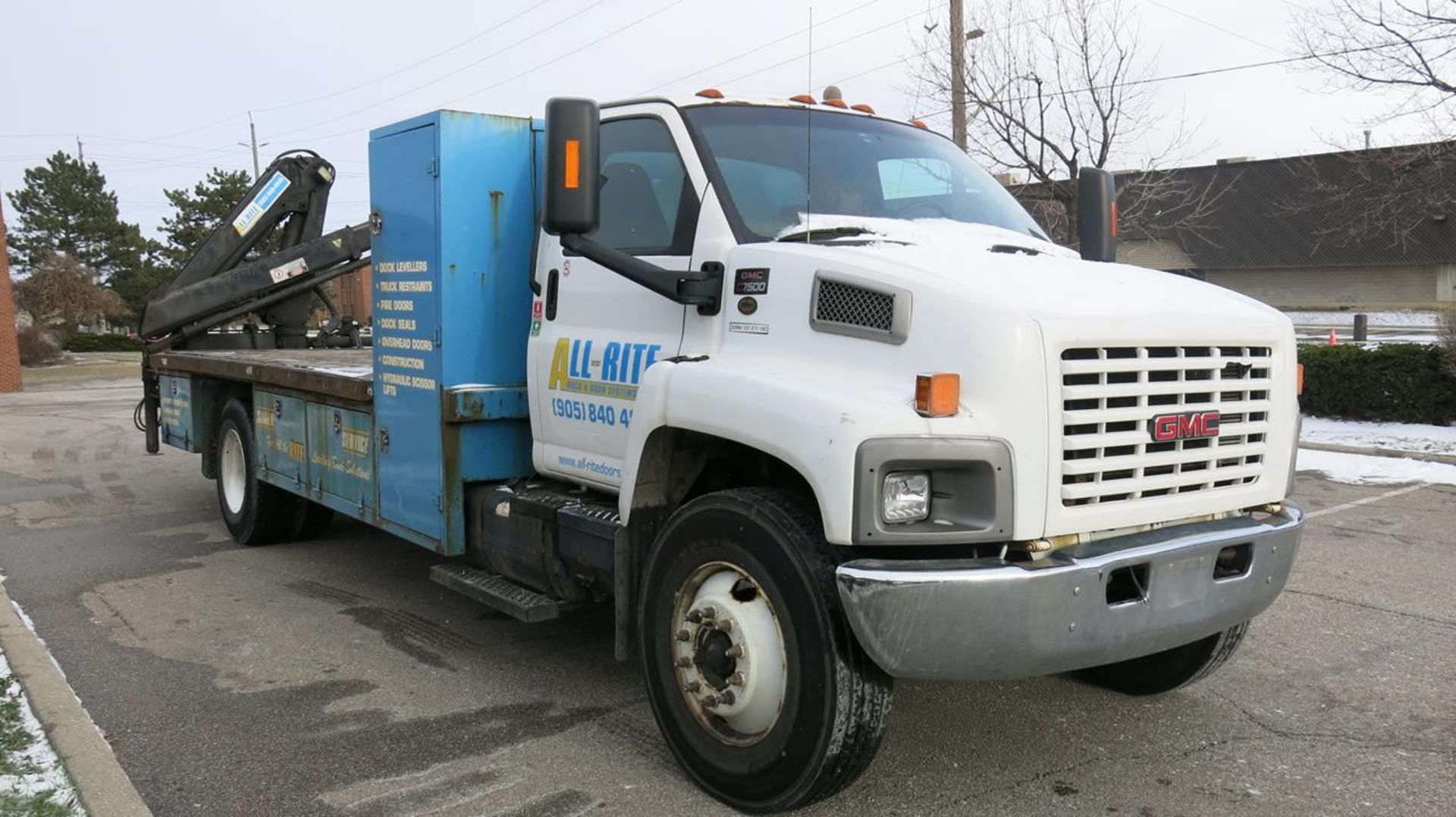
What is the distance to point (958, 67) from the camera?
1559 centimetres

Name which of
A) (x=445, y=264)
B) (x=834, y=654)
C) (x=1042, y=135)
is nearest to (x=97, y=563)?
(x=445, y=264)

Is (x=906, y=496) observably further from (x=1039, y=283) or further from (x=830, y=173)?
(x=830, y=173)

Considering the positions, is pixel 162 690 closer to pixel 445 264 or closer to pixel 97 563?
pixel 445 264

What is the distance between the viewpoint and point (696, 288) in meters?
4.04

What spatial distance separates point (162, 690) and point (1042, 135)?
13990mm

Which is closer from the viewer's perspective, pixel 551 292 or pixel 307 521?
pixel 551 292

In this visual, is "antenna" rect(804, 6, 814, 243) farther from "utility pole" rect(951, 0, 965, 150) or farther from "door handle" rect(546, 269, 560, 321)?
"utility pole" rect(951, 0, 965, 150)

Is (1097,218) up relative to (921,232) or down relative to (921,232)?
up

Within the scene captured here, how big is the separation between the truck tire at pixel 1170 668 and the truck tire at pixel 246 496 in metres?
5.52

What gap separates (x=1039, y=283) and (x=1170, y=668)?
6.40 ft

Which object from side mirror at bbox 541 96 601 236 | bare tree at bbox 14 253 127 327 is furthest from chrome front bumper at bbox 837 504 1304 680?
bare tree at bbox 14 253 127 327

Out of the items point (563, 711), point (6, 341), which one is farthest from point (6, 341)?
point (563, 711)

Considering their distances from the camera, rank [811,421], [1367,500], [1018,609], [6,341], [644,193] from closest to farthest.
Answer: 1. [1018,609]
2. [811,421]
3. [644,193]
4. [1367,500]
5. [6,341]

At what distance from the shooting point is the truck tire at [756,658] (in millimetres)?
3354
